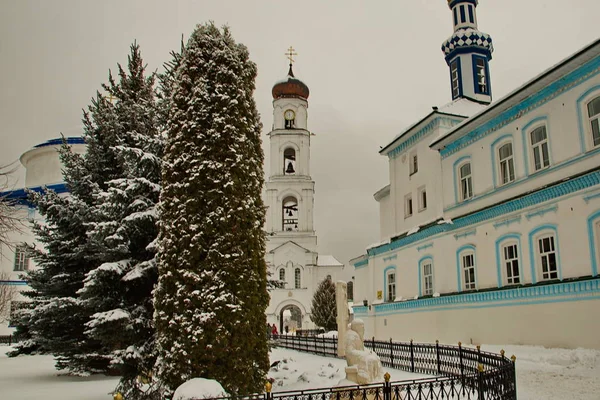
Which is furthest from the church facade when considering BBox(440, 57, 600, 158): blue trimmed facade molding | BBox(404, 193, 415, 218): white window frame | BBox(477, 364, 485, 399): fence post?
BBox(477, 364, 485, 399): fence post

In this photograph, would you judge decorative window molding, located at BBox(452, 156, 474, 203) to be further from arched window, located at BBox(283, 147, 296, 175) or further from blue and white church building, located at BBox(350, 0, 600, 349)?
arched window, located at BBox(283, 147, 296, 175)

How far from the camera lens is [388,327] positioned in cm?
2481

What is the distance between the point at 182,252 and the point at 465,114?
55.8ft

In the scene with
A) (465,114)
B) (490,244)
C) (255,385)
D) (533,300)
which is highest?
(465,114)

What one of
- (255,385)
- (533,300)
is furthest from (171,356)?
(533,300)

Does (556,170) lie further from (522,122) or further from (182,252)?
(182,252)

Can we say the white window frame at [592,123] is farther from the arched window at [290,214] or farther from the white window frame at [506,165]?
the arched window at [290,214]

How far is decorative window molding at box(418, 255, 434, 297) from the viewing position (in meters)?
22.0

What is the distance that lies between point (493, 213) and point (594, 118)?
4.72 metres

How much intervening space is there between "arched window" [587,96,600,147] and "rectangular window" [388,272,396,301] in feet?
41.7

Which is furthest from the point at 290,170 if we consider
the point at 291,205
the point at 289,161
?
the point at 291,205

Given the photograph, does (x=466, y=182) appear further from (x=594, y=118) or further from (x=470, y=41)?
(x=470, y=41)

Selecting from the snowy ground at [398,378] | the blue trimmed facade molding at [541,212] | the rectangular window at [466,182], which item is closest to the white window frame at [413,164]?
the rectangular window at [466,182]

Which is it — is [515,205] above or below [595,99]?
below
